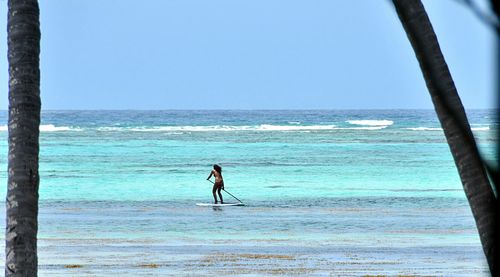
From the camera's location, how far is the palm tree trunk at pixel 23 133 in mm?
5848

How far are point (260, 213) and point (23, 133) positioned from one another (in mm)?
19420

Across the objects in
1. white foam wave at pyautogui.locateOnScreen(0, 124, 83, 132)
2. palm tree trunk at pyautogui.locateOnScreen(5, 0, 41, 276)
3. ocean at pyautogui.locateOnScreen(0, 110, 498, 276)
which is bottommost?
ocean at pyautogui.locateOnScreen(0, 110, 498, 276)

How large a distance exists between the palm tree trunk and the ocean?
2487mm

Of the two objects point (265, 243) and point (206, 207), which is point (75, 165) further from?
point (265, 243)

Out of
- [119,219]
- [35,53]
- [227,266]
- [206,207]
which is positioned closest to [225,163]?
[206,207]

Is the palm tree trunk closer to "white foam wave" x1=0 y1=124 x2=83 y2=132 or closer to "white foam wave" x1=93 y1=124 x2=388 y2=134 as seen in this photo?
"white foam wave" x1=93 y1=124 x2=388 y2=134

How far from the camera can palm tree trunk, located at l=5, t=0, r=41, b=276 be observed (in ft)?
19.2

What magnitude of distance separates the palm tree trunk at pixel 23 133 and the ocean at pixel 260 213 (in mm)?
2487

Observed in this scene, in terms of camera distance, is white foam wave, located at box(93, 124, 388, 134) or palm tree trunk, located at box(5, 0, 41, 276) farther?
white foam wave, located at box(93, 124, 388, 134)

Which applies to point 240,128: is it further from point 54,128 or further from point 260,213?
point 260,213

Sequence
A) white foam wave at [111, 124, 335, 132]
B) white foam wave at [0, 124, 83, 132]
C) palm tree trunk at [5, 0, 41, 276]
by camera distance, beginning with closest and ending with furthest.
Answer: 1. palm tree trunk at [5, 0, 41, 276]
2. white foam wave at [111, 124, 335, 132]
3. white foam wave at [0, 124, 83, 132]

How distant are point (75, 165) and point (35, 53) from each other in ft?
137

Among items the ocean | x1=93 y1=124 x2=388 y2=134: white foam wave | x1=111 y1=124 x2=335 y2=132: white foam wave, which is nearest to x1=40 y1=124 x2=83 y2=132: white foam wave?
x1=93 y1=124 x2=388 y2=134: white foam wave

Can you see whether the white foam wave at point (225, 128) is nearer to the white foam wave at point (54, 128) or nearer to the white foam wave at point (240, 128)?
the white foam wave at point (240, 128)
